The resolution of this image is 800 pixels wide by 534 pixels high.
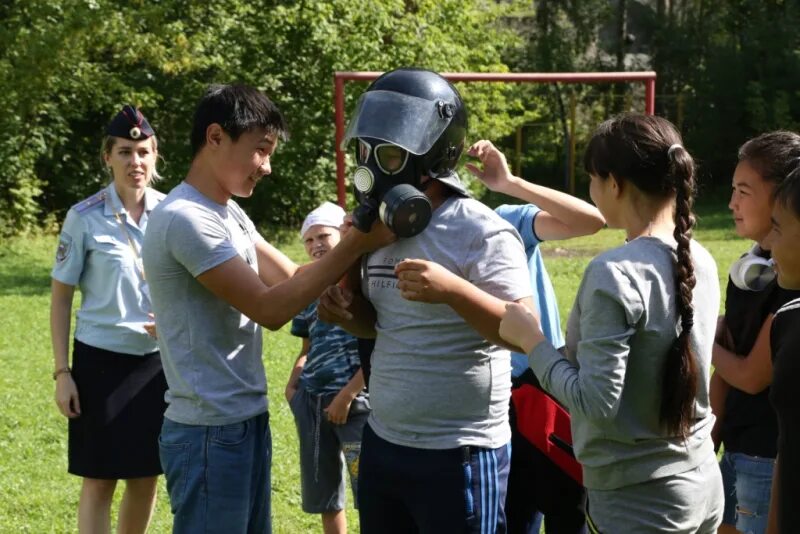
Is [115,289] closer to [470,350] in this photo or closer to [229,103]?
[229,103]

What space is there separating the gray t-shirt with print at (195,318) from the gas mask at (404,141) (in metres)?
0.55

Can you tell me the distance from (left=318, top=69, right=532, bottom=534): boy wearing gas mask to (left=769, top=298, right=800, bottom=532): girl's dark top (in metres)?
0.68

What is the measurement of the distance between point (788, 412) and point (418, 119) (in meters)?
1.17

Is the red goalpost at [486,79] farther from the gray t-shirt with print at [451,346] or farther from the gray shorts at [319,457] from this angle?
the gray t-shirt with print at [451,346]

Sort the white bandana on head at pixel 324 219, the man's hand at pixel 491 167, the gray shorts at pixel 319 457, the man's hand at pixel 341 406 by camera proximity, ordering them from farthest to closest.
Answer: the white bandana on head at pixel 324 219
the gray shorts at pixel 319 457
the man's hand at pixel 341 406
the man's hand at pixel 491 167

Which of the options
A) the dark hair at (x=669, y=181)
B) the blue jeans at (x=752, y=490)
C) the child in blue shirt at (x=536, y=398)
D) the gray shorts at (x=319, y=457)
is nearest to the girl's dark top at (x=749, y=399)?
the blue jeans at (x=752, y=490)

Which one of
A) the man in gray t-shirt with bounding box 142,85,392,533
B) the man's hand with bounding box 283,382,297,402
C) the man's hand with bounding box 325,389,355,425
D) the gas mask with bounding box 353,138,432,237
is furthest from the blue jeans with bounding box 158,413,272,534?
the man's hand with bounding box 283,382,297,402

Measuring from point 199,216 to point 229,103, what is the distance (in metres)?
0.37

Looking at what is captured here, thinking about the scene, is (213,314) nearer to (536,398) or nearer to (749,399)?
(536,398)

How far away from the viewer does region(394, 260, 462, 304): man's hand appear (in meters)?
2.66

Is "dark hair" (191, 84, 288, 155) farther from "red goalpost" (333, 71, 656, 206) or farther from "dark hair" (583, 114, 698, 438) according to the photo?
"red goalpost" (333, 71, 656, 206)

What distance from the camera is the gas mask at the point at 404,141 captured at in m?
2.81

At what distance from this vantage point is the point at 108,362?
4441 mm

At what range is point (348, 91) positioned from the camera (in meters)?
15.9
